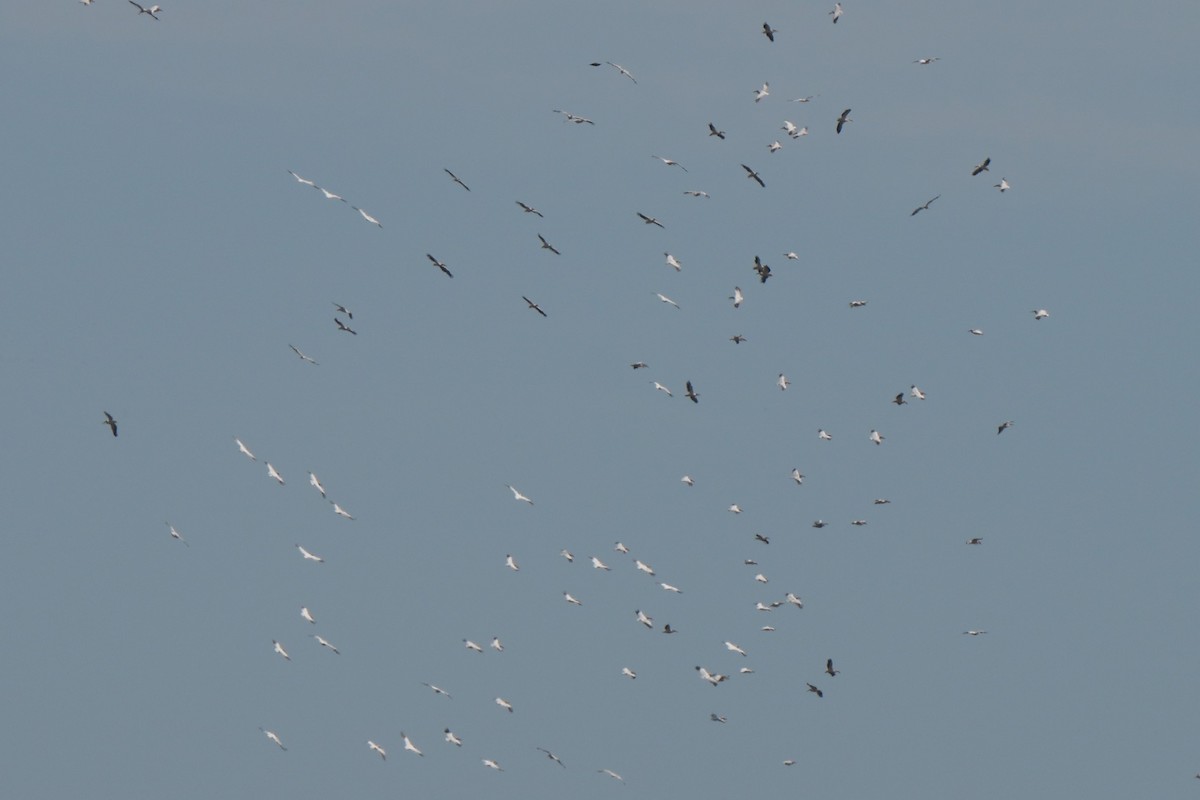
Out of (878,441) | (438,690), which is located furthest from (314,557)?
(878,441)

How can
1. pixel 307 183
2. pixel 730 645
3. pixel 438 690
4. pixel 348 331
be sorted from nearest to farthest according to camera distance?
1. pixel 307 183
2. pixel 348 331
3. pixel 438 690
4. pixel 730 645

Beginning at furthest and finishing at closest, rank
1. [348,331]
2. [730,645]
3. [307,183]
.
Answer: [730,645] → [348,331] → [307,183]

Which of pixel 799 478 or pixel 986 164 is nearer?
pixel 986 164

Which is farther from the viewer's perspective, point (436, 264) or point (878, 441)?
point (878, 441)

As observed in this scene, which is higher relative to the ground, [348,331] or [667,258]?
[667,258]

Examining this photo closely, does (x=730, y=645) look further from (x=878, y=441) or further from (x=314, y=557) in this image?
(x=314, y=557)

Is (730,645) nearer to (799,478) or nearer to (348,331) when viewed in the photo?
(799,478)

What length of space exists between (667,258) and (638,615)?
71.1 feet

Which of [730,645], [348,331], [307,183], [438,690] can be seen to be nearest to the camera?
[307,183]

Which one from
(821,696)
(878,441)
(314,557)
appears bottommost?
(314,557)

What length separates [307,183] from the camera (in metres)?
138

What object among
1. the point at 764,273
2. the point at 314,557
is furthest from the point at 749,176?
the point at 314,557

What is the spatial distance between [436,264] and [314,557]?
22.5m

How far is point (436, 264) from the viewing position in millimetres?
138250
